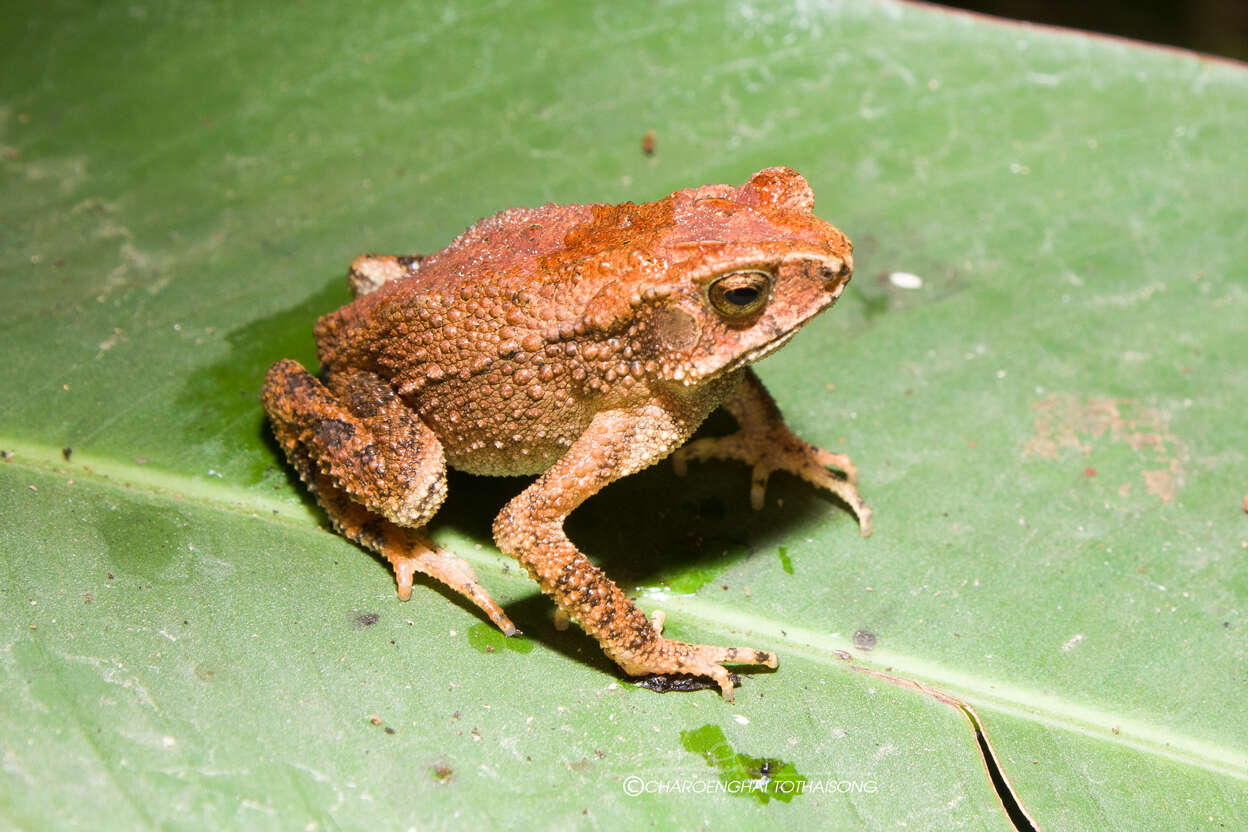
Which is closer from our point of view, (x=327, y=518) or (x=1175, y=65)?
(x=327, y=518)

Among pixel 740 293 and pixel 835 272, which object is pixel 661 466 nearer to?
pixel 740 293

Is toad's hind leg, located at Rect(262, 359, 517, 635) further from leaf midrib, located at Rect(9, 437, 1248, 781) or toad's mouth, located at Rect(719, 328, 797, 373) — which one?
toad's mouth, located at Rect(719, 328, 797, 373)

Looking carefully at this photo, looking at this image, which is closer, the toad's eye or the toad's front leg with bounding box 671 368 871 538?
the toad's eye

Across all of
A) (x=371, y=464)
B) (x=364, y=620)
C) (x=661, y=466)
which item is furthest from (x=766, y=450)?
(x=364, y=620)

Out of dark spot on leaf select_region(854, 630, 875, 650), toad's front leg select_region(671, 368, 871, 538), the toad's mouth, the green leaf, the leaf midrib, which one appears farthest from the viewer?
toad's front leg select_region(671, 368, 871, 538)

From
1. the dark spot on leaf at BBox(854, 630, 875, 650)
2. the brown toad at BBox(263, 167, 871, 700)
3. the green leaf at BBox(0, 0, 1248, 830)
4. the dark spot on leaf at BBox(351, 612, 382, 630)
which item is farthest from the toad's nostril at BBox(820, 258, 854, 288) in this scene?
the dark spot on leaf at BBox(351, 612, 382, 630)

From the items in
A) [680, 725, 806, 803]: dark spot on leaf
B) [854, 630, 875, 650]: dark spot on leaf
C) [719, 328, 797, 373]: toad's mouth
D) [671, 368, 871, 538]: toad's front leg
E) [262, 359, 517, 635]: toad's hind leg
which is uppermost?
[719, 328, 797, 373]: toad's mouth

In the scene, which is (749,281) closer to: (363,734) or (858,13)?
(363,734)

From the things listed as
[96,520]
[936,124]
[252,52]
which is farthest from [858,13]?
[96,520]
